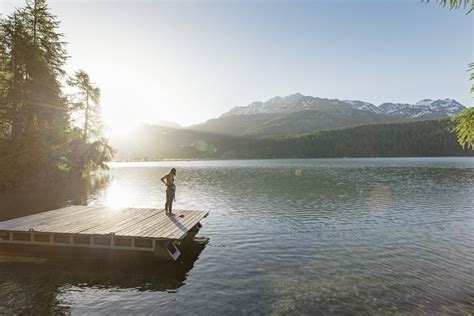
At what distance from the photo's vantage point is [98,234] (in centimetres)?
1631

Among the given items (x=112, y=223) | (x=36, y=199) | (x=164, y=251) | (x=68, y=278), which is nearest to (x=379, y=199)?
(x=164, y=251)

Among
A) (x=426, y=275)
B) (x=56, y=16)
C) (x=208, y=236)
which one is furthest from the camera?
(x=56, y=16)

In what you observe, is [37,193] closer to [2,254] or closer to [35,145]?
[35,145]

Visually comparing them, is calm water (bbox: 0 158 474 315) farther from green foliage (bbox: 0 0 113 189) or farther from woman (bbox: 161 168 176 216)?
green foliage (bbox: 0 0 113 189)

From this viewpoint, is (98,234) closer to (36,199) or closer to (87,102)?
(36,199)

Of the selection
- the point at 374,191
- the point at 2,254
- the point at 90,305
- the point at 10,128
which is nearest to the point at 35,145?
the point at 10,128

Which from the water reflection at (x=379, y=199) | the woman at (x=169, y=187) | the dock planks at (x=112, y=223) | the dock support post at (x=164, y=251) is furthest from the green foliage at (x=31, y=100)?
the water reflection at (x=379, y=199)

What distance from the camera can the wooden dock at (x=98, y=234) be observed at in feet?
53.5

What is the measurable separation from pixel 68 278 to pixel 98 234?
265cm

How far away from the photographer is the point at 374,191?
44750 millimetres

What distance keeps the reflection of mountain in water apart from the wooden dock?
0.84 meters

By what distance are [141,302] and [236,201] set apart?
25603 mm

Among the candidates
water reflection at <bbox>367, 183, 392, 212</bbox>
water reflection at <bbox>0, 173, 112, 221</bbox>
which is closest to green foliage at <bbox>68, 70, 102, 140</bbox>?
water reflection at <bbox>0, 173, 112, 221</bbox>

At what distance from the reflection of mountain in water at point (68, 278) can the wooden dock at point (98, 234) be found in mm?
838
